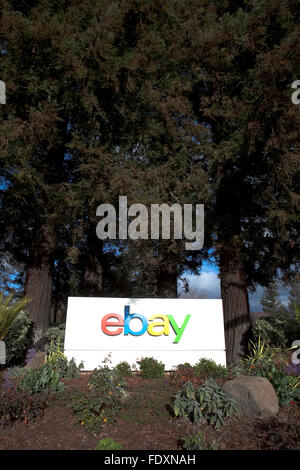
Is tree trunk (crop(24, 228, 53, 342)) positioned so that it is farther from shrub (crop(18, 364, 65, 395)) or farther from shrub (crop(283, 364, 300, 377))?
shrub (crop(283, 364, 300, 377))

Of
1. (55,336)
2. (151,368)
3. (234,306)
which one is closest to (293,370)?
(234,306)

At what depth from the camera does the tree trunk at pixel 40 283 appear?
376 inches

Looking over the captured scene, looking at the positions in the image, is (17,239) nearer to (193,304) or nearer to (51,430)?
(193,304)

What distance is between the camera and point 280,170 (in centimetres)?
721

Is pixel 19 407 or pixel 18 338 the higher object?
pixel 18 338

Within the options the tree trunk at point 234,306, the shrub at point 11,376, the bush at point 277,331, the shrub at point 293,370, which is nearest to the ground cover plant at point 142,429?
the shrub at point 11,376

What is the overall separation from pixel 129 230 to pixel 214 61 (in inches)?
211

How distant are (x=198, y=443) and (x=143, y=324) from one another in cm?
425

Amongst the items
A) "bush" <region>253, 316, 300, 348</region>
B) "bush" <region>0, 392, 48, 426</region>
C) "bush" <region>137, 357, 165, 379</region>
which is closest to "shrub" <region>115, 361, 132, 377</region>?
"bush" <region>137, 357, 165, 379</region>

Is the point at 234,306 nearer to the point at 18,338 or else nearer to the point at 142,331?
the point at 142,331

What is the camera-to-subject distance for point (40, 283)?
988 centimetres

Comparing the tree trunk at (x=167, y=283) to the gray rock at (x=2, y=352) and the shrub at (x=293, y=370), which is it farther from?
the gray rock at (x=2, y=352)

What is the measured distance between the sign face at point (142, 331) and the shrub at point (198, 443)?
3.92 metres

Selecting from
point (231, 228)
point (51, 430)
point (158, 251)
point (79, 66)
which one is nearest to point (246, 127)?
point (231, 228)
